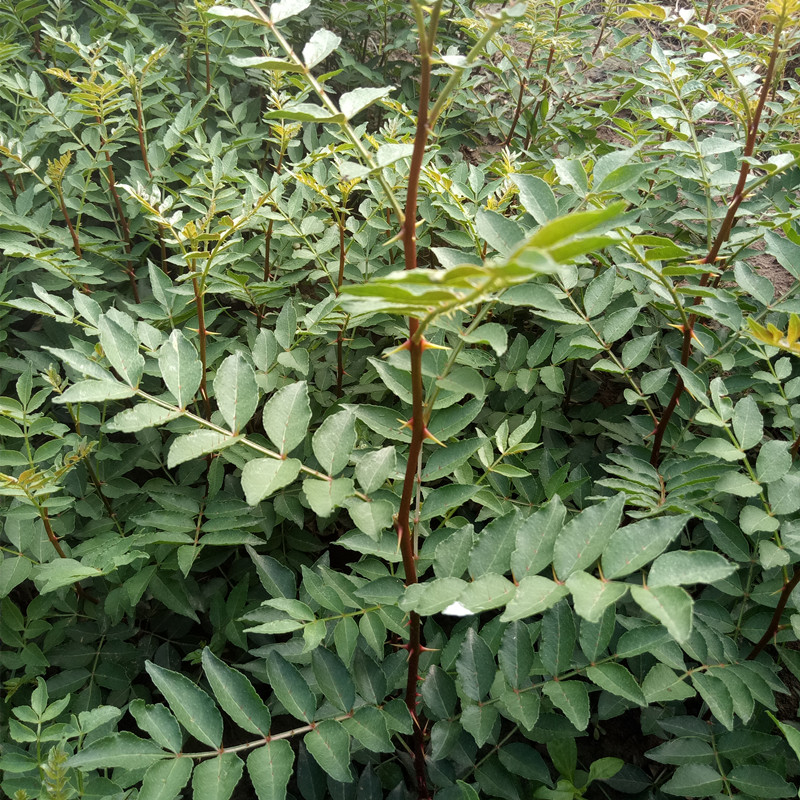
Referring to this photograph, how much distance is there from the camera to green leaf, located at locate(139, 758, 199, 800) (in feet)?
2.90

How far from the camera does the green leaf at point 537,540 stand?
2.82ft

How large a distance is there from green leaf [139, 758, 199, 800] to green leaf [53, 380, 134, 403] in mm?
524

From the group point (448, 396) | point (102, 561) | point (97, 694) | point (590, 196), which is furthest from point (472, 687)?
point (97, 694)

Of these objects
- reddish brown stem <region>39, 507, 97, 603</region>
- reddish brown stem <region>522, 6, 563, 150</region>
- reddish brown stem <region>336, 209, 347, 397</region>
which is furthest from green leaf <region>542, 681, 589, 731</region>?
reddish brown stem <region>522, 6, 563, 150</region>

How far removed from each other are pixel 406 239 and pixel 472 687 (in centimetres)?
73

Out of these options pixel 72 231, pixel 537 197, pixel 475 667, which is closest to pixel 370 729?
pixel 475 667

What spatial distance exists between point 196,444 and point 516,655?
62cm

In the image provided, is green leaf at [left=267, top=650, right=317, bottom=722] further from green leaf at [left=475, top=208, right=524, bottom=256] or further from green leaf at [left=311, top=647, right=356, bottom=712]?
green leaf at [left=475, top=208, right=524, bottom=256]

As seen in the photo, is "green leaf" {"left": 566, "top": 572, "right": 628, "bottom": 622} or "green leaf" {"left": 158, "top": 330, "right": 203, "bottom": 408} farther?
"green leaf" {"left": 158, "top": 330, "right": 203, "bottom": 408}

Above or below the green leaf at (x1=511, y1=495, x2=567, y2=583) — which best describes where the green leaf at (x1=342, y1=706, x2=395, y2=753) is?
below

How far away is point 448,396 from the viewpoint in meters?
1.12

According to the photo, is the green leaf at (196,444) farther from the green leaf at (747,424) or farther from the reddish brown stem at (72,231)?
the reddish brown stem at (72,231)

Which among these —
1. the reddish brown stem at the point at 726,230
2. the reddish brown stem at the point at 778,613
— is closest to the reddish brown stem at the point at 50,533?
the reddish brown stem at the point at 726,230

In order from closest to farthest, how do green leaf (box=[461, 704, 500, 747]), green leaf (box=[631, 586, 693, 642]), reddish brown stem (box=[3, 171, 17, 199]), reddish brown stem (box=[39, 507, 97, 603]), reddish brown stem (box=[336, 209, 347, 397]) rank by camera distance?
green leaf (box=[631, 586, 693, 642])
green leaf (box=[461, 704, 500, 747])
reddish brown stem (box=[39, 507, 97, 603])
reddish brown stem (box=[336, 209, 347, 397])
reddish brown stem (box=[3, 171, 17, 199])
